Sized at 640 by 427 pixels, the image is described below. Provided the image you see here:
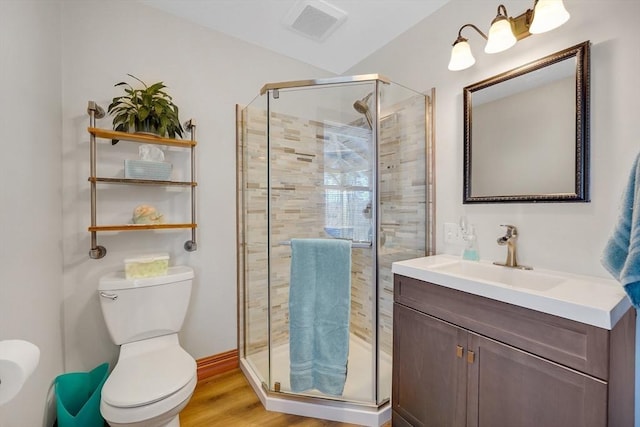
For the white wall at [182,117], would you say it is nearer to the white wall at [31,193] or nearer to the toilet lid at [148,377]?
the white wall at [31,193]

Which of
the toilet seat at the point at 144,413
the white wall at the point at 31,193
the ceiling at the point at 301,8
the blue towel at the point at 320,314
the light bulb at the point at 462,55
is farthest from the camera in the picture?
the ceiling at the point at 301,8

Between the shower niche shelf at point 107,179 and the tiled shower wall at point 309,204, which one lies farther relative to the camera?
the tiled shower wall at point 309,204

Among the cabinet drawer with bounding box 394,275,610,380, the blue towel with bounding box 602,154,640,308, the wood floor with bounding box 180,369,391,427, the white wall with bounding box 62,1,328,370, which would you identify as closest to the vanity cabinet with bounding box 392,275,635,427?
the cabinet drawer with bounding box 394,275,610,380

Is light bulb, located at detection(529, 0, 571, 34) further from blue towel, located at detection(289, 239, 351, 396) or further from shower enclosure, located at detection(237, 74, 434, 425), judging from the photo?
blue towel, located at detection(289, 239, 351, 396)

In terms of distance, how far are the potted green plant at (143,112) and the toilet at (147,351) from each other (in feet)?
2.79

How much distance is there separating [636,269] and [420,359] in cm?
83

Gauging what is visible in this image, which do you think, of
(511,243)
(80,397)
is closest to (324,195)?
(511,243)

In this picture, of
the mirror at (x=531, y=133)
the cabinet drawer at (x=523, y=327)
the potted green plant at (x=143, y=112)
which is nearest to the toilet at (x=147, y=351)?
the potted green plant at (x=143, y=112)

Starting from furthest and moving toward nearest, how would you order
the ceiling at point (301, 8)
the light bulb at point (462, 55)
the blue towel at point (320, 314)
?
the ceiling at point (301, 8), the blue towel at point (320, 314), the light bulb at point (462, 55)

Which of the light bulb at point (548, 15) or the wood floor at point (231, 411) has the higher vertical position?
the light bulb at point (548, 15)

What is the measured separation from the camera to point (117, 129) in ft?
4.98

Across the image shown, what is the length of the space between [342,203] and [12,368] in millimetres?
1426

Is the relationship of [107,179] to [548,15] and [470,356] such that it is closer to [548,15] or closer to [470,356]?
[470,356]

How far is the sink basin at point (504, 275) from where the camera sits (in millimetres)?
1156
